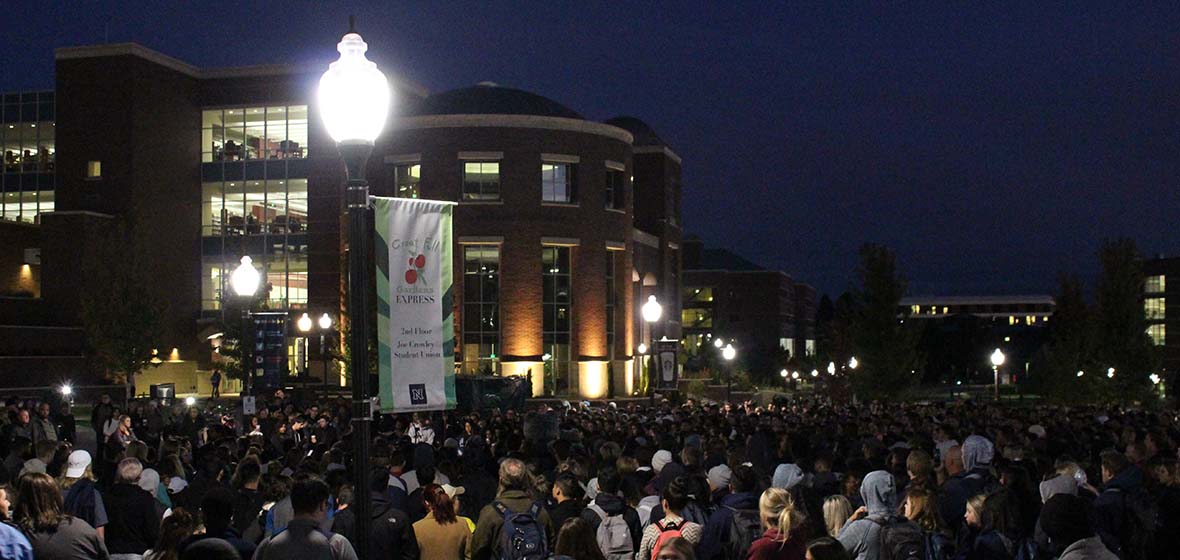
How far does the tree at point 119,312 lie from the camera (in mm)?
52219

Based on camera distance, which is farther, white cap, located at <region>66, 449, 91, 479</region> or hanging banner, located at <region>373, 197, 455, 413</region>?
white cap, located at <region>66, 449, 91, 479</region>

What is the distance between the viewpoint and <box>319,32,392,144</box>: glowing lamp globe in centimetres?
748

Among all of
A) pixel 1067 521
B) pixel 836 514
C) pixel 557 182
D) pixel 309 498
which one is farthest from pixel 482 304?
Answer: pixel 1067 521

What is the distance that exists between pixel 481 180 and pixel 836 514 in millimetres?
46715

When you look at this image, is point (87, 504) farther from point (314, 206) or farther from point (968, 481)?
point (314, 206)

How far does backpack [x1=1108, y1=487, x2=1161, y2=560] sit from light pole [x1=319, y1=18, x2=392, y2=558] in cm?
663

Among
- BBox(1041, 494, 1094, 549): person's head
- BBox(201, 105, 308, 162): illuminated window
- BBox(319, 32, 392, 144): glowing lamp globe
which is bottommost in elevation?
BBox(1041, 494, 1094, 549): person's head

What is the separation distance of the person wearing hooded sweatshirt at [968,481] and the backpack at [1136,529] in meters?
1.12

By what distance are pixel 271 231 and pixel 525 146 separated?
671 inches

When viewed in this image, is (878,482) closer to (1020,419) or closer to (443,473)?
(443,473)

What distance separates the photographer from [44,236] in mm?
56219

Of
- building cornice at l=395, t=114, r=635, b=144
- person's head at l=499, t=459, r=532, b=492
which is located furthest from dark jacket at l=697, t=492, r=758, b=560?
building cornice at l=395, t=114, r=635, b=144

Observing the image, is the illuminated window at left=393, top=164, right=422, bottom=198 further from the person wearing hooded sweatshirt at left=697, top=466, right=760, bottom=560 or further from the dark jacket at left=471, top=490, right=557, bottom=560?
the dark jacket at left=471, top=490, right=557, bottom=560

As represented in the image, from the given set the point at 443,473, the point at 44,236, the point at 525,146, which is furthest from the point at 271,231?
the point at 443,473
